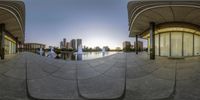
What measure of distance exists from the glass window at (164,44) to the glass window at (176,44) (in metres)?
0.65

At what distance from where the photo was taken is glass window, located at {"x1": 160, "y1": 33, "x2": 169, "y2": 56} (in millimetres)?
22172

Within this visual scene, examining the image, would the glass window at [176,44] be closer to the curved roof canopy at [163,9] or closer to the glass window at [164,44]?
the glass window at [164,44]

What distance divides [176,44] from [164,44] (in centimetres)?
158

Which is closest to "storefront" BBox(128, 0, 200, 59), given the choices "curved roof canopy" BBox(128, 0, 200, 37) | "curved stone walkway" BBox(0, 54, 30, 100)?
"curved roof canopy" BBox(128, 0, 200, 37)

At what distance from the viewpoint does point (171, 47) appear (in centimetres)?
2177

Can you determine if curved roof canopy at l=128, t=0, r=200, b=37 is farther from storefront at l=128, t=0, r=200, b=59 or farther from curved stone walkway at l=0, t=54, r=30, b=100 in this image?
curved stone walkway at l=0, t=54, r=30, b=100

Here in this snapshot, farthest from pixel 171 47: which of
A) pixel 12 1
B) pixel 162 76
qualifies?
pixel 12 1

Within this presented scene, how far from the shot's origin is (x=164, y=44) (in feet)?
74.3

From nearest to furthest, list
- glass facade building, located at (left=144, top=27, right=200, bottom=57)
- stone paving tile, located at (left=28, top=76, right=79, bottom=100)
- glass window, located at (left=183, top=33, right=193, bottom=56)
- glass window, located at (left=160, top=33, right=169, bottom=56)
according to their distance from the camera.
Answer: stone paving tile, located at (left=28, top=76, right=79, bottom=100)
glass facade building, located at (left=144, top=27, right=200, bottom=57)
glass window, located at (left=183, top=33, right=193, bottom=56)
glass window, located at (left=160, top=33, right=169, bottom=56)

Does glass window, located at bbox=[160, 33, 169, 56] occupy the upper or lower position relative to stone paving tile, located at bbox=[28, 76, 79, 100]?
upper

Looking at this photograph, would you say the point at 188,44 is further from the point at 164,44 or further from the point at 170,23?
the point at 170,23

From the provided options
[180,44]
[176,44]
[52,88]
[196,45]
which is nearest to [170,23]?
[176,44]

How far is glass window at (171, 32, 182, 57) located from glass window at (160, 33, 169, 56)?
652 millimetres

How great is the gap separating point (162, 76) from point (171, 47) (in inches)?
625
